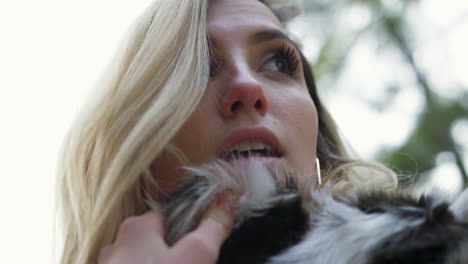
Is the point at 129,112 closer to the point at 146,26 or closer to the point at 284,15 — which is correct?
the point at 146,26

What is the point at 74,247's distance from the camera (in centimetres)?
103

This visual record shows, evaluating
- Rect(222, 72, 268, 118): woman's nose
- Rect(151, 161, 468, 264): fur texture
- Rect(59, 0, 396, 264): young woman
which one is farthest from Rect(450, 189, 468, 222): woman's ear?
Rect(222, 72, 268, 118): woman's nose

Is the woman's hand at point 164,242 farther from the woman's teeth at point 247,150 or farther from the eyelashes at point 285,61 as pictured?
the eyelashes at point 285,61

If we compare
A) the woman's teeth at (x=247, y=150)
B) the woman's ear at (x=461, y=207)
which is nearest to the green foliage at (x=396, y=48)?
the woman's teeth at (x=247, y=150)

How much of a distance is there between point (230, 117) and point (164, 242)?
28 centimetres

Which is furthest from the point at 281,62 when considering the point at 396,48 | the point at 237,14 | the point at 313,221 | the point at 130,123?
the point at 396,48

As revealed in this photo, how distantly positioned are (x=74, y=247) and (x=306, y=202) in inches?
19.8

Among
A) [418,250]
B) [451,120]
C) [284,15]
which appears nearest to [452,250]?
[418,250]

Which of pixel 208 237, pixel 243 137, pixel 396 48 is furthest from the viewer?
pixel 396 48

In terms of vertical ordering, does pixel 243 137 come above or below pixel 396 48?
above

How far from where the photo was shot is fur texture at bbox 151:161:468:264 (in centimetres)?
61

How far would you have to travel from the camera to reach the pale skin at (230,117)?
729 millimetres

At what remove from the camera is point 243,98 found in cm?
93

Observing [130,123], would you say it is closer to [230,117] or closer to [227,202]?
[230,117]
